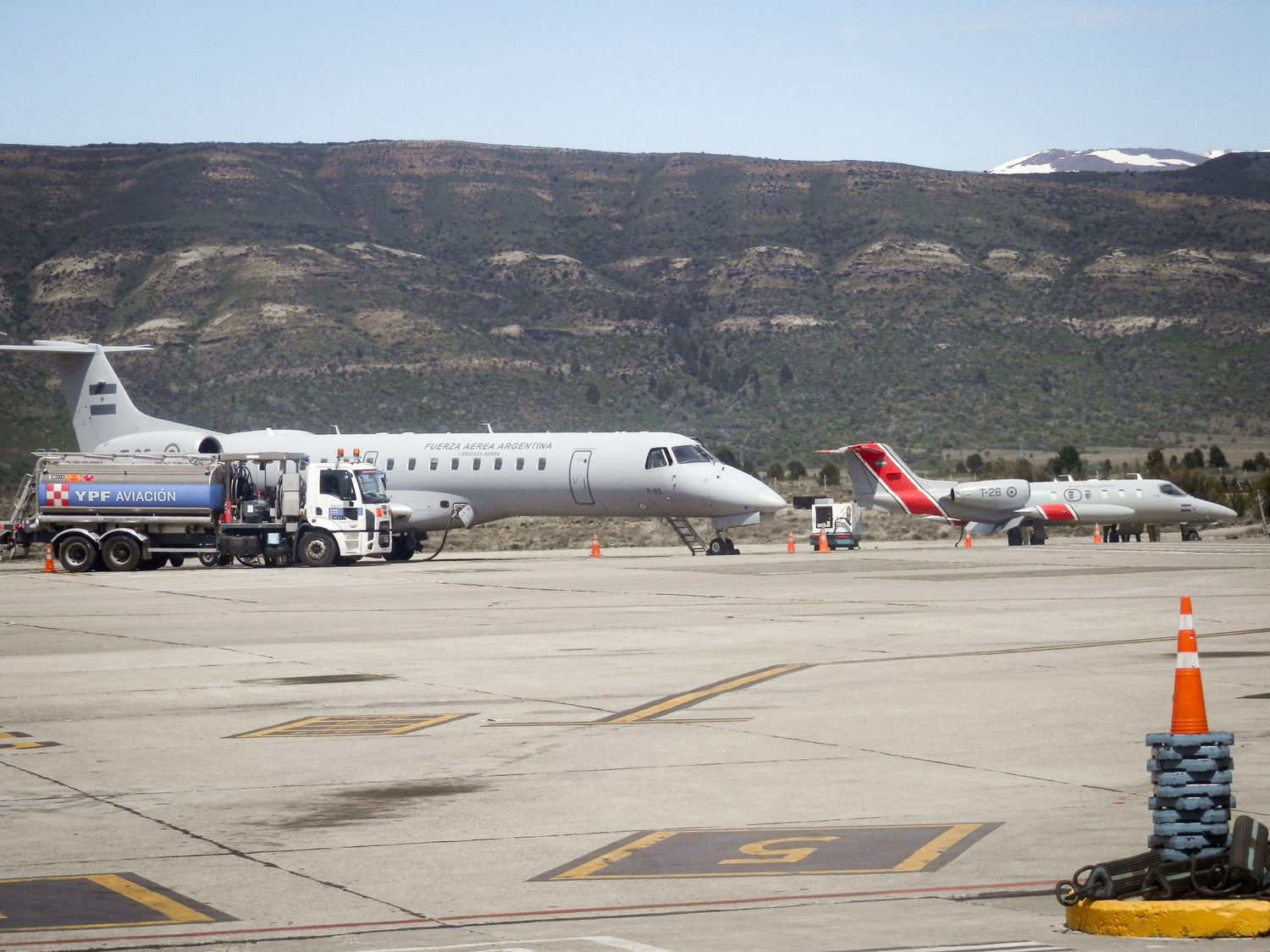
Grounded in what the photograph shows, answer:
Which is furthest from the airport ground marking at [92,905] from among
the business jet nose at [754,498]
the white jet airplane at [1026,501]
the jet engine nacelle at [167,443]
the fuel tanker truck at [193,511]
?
the white jet airplane at [1026,501]

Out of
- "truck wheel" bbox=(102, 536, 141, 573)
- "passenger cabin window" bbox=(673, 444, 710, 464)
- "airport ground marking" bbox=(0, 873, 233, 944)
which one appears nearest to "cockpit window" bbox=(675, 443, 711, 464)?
"passenger cabin window" bbox=(673, 444, 710, 464)

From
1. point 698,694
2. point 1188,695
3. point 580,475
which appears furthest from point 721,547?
point 1188,695

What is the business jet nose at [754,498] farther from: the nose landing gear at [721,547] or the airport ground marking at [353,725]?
the airport ground marking at [353,725]

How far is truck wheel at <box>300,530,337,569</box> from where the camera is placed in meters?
39.5

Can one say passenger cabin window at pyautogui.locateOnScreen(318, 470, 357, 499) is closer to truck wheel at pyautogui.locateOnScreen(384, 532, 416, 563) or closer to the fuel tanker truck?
the fuel tanker truck

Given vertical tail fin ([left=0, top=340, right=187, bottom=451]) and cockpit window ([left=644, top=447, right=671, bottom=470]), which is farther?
vertical tail fin ([left=0, top=340, right=187, bottom=451])

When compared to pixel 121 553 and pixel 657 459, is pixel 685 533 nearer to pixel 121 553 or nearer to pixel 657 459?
pixel 657 459

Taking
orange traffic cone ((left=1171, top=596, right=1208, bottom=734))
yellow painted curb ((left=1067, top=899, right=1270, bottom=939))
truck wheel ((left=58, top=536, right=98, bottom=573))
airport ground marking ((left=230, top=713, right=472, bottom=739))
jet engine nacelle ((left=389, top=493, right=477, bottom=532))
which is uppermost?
jet engine nacelle ((left=389, top=493, right=477, bottom=532))

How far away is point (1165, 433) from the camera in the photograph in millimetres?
104688

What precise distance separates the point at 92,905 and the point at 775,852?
10.6ft

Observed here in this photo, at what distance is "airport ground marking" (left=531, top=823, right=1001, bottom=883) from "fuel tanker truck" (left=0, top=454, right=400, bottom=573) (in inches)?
1224

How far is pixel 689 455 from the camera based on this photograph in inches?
1635

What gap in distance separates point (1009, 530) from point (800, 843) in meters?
44.6

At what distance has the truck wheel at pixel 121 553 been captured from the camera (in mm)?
38875
